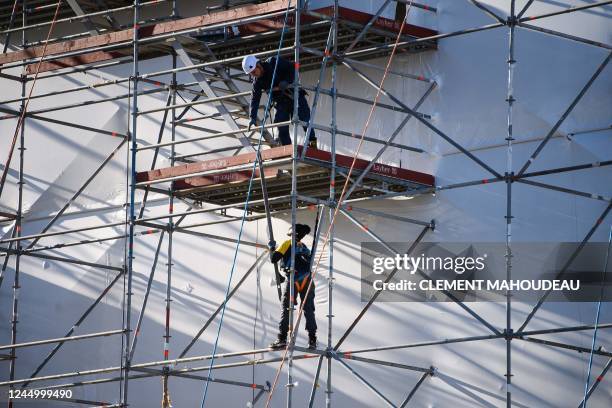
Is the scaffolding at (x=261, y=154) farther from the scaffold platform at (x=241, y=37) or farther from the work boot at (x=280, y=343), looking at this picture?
the work boot at (x=280, y=343)

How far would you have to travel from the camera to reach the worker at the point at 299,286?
1538 cm

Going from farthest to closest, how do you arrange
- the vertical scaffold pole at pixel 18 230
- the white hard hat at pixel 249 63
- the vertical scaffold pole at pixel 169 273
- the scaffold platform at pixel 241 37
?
1. the vertical scaffold pole at pixel 18 230
2. the vertical scaffold pole at pixel 169 273
3. the scaffold platform at pixel 241 37
4. the white hard hat at pixel 249 63

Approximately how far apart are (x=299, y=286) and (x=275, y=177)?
47.0 inches

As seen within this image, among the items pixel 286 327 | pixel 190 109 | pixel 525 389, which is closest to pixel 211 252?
pixel 190 109

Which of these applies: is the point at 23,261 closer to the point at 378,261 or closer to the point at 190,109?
the point at 190,109

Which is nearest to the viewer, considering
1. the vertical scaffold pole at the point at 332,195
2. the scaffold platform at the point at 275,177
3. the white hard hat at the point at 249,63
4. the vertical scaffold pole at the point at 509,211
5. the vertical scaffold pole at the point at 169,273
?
the vertical scaffold pole at the point at 509,211

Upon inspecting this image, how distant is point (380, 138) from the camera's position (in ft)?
56.4

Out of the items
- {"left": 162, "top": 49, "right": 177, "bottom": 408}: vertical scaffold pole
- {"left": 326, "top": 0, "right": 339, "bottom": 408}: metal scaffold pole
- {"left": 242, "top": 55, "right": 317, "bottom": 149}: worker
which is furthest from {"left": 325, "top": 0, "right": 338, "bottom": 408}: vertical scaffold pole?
{"left": 162, "top": 49, "right": 177, "bottom": 408}: vertical scaffold pole

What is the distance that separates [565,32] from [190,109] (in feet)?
17.0

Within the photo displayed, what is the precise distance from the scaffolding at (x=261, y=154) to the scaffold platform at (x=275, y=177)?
17 millimetres

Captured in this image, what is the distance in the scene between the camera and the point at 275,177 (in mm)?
15688

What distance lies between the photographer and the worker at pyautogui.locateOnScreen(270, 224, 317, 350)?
15375mm

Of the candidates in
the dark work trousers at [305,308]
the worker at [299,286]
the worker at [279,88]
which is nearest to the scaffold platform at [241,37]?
the worker at [279,88]

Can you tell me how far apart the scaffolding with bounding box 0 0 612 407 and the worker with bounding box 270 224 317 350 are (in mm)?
216
